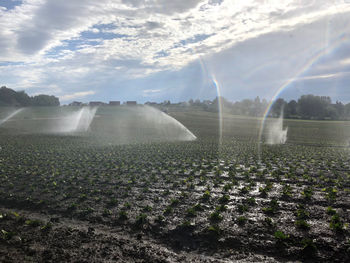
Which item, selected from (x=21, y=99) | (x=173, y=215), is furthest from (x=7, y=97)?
(x=173, y=215)

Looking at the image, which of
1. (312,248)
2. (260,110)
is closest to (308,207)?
(312,248)

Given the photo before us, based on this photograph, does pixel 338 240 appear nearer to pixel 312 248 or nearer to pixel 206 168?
pixel 312 248

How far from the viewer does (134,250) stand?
6555mm

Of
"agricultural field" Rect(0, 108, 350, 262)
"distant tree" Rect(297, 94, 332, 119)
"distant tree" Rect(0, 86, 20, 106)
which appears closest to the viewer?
"agricultural field" Rect(0, 108, 350, 262)

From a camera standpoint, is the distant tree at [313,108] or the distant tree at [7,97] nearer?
the distant tree at [7,97]

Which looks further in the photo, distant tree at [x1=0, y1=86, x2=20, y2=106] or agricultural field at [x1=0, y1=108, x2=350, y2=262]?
distant tree at [x1=0, y1=86, x2=20, y2=106]

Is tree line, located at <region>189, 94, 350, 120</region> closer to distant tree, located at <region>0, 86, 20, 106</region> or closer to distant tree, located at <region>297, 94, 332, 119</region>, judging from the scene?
distant tree, located at <region>297, 94, 332, 119</region>

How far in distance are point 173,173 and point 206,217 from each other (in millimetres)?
6920

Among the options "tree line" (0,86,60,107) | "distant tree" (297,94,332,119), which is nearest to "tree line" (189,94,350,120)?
"distant tree" (297,94,332,119)

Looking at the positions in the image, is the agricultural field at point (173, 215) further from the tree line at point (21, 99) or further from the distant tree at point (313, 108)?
the distant tree at point (313, 108)

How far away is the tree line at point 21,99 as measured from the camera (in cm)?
10762

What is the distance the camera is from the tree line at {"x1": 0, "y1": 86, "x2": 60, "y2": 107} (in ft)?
353

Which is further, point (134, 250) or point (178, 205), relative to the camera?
point (178, 205)

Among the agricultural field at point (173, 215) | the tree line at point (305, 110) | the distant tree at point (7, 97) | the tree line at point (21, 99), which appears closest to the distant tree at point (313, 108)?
the tree line at point (305, 110)
